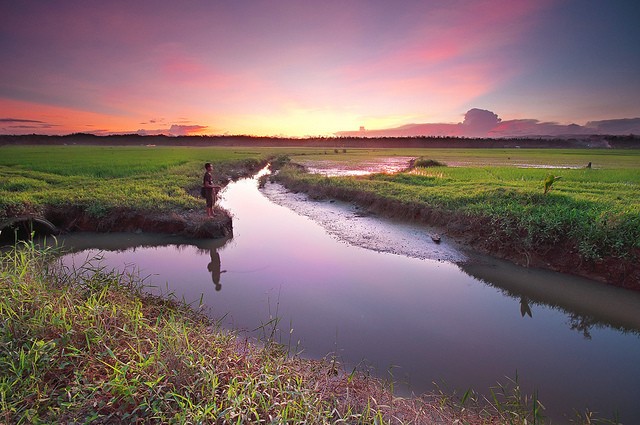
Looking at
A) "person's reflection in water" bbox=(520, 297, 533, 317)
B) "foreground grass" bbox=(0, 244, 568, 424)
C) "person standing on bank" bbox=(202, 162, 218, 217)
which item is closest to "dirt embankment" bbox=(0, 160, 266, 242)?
"person standing on bank" bbox=(202, 162, 218, 217)

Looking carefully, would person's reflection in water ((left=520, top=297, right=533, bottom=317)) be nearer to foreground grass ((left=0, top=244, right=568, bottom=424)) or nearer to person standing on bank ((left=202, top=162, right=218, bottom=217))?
foreground grass ((left=0, top=244, right=568, bottom=424))

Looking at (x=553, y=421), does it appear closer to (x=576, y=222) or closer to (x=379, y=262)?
(x=379, y=262)

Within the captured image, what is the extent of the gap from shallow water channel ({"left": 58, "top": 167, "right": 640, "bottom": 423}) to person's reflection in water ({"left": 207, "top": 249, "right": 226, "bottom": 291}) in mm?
23

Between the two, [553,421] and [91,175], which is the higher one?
[91,175]

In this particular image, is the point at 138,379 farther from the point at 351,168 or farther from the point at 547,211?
the point at 351,168

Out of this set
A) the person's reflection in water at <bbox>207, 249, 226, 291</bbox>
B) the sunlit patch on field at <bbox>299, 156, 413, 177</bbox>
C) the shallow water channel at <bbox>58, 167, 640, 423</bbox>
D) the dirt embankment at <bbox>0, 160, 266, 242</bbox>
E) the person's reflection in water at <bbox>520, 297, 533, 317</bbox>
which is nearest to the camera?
the shallow water channel at <bbox>58, 167, 640, 423</bbox>

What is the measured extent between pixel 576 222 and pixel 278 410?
780 centimetres

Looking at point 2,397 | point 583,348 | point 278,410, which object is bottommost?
point 583,348

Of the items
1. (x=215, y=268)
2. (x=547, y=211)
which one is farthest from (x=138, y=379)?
(x=547, y=211)

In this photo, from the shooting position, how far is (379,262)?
24.8ft

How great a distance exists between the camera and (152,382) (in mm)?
2469

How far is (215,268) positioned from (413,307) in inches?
169

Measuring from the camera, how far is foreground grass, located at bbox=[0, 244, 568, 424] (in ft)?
7.69

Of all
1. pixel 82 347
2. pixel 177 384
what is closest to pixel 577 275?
pixel 177 384
